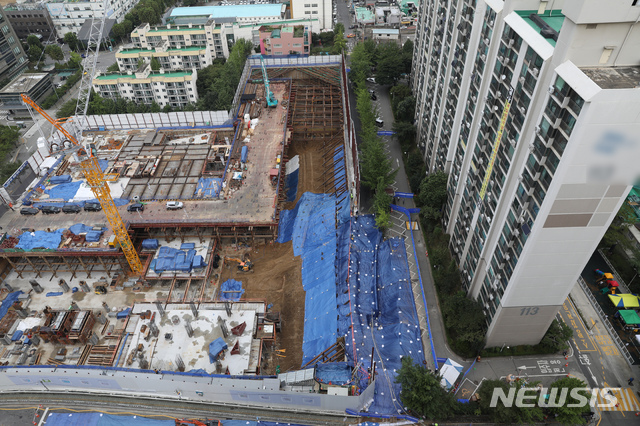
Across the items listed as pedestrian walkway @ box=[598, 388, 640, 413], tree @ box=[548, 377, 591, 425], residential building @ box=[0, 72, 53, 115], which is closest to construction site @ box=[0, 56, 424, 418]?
tree @ box=[548, 377, 591, 425]

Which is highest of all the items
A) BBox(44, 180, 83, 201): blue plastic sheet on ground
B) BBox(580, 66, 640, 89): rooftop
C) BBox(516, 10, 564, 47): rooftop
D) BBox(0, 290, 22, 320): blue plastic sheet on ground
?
BBox(516, 10, 564, 47): rooftop

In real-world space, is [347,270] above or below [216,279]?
above

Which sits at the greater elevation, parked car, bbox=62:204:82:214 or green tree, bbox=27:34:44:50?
green tree, bbox=27:34:44:50

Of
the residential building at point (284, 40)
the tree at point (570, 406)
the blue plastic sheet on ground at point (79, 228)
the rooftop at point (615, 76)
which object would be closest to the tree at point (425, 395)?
the tree at point (570, 406)

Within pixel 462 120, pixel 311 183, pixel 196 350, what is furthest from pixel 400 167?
pixel 196 350

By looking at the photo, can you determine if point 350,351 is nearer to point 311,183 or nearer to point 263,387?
point 263,387

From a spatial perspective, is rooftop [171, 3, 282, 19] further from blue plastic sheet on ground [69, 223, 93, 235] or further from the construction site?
blue plastic sheet on ground [69, 223, 93, 235]
